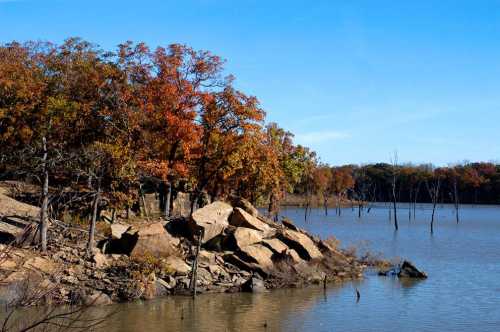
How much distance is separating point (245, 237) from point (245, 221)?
166cm

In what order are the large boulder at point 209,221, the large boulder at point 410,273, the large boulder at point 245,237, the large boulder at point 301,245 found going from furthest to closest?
the large boulder at point 410,273 → the large boulder at point 301,245 → the large boulder at point 245,237 → the large boulder at point 209,221

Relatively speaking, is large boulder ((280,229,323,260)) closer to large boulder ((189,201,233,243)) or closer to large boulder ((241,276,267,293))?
large boulder ((189,201,233,243))

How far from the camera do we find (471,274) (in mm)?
37906

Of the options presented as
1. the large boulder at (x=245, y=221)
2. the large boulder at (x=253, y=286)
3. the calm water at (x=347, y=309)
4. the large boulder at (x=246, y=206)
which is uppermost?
the large boulder at (x=246, y=206)

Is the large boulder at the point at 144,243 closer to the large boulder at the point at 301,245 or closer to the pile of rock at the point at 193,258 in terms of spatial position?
the pile of rock at the point at 193,258

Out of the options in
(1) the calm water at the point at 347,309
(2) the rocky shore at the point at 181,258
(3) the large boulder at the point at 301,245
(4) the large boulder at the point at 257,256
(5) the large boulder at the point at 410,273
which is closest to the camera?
(1) the calm water at the point at 347,309

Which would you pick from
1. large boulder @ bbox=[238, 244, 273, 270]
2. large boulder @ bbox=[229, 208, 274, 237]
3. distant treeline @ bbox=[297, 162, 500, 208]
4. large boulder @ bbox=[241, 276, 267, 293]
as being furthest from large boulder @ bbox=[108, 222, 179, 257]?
distant treeline @ bbox=[297, 162, 500, 208]

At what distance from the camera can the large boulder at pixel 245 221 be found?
33938 mm

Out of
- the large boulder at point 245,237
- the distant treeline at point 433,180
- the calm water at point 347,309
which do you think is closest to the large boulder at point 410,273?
the calm water at point 347,309

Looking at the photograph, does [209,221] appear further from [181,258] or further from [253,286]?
[253,286]

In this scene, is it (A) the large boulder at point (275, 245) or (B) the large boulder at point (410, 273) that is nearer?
(A) the large boulder at point (275, 245)

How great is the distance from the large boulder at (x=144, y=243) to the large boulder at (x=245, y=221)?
14.7 feet

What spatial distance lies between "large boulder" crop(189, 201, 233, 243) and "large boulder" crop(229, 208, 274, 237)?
580 mm

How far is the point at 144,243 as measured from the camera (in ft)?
96.6
